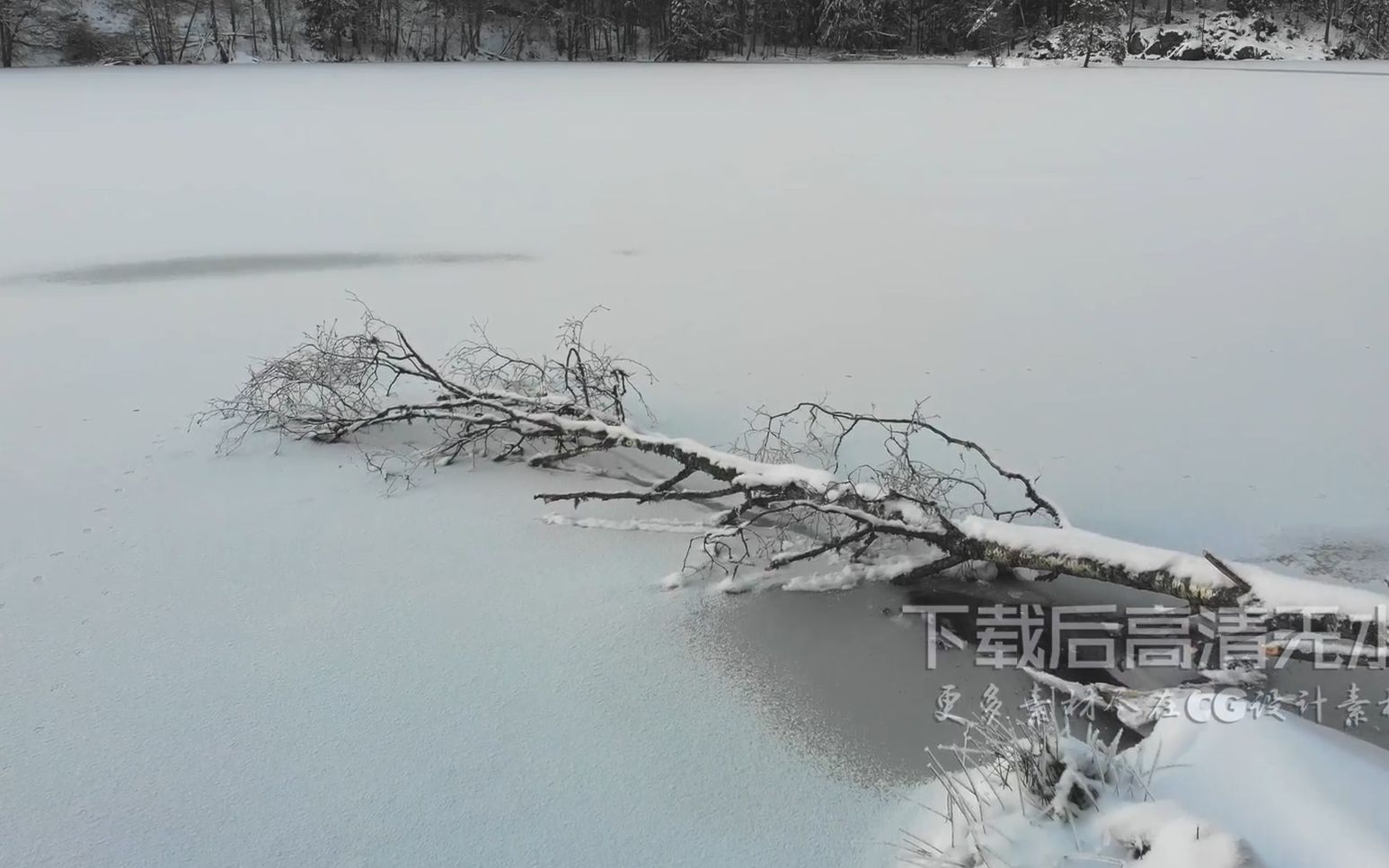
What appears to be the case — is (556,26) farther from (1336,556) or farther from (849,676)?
(849,676)

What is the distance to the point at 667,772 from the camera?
7.86 ft

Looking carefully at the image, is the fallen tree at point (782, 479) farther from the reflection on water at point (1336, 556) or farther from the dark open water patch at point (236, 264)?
the dark open water patch at point (236, 264)

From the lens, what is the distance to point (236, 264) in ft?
23.1

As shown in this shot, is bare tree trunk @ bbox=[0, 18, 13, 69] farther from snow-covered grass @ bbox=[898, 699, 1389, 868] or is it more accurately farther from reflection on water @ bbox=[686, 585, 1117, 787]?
snow-covered grass @ bbox=[898, 699, 1389, 868]

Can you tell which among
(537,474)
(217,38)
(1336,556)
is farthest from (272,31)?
(1336,556)

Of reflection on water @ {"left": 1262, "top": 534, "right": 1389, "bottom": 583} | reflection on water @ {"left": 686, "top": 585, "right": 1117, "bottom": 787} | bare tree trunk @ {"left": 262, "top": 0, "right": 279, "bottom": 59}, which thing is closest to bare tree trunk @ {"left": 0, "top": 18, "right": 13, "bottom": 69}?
bare tree trunk @ {"left": 262, "top": 0, "right": 279, "bottom": 59}

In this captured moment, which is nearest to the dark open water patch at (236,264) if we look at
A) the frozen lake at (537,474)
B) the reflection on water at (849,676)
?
the frozen lake at (537,474)

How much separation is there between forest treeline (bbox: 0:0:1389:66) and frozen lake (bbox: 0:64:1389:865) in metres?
21.2

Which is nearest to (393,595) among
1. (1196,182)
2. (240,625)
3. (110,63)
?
(240,625)

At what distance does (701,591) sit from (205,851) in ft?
4.91

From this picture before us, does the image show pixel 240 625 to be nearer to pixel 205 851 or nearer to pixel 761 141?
pixel 205 851

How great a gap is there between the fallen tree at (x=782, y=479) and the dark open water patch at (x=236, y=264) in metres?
2.07

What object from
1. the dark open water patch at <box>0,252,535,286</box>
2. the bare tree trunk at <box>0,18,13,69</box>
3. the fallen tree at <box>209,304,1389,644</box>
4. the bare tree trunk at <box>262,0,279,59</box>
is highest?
the bare tree trunk at <box>262,0,279,59</box>

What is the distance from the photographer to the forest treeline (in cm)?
2848
